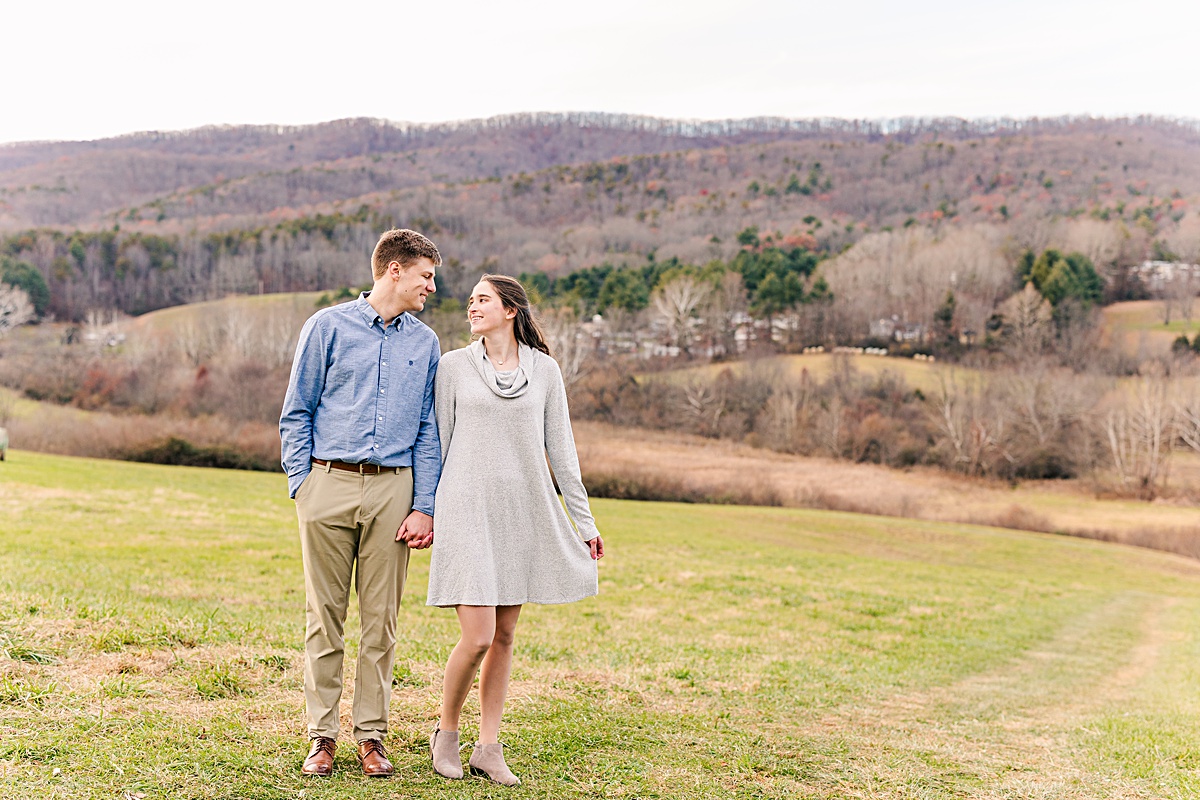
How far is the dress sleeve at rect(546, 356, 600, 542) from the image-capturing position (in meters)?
5.02

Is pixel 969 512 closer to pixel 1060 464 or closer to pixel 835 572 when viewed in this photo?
pixel 1060 464

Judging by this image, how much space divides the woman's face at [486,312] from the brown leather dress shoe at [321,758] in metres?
2.30

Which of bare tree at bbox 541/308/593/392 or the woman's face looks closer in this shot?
the woman's face

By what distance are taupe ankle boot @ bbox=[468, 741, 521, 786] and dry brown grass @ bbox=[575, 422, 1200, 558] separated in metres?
43.1

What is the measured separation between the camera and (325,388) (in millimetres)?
4902

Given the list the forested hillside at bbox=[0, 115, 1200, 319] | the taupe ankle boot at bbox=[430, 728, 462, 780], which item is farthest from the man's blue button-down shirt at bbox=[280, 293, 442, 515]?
the forested hillside at bbox=[0, 115, 1200, 319]

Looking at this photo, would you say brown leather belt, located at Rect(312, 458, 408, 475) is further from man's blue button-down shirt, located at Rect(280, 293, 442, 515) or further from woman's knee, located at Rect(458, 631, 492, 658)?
woman's knee, located at Rect(458, 631, 492, 658)

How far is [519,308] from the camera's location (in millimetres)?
4988

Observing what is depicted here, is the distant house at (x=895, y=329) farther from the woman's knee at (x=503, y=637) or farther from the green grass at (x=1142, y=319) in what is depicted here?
the woman's knee at (x=503, y=637)

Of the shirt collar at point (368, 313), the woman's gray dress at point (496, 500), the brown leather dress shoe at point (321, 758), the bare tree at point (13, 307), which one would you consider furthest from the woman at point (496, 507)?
the bare tree at point (13, 307)

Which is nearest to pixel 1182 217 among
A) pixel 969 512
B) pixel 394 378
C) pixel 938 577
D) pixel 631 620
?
pixel 969 512

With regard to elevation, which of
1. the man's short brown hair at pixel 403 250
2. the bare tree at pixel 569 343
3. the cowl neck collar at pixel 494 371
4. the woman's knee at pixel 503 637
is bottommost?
the bare tree at pixel 569 343

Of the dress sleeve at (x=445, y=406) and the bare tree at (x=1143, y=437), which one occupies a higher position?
the dress sleeve at (x=445, y=406)

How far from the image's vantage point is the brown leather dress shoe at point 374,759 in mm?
4770
